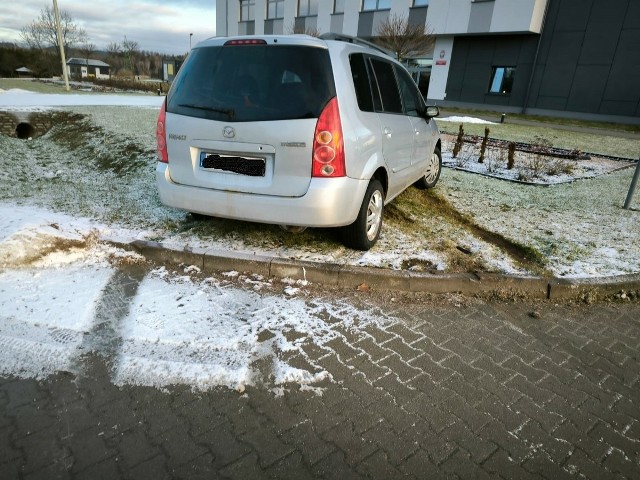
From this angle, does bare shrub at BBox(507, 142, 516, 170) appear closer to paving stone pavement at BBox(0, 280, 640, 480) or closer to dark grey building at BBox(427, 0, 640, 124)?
paving stone pavement at BBox(0, 280, 640, 480)

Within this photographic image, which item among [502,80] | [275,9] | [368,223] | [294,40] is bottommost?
[368,223]

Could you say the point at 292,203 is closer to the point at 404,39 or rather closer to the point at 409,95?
the point at 409,95

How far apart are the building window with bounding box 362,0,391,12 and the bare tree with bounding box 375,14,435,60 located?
525 cm

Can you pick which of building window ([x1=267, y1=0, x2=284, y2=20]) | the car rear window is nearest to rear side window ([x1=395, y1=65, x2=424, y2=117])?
the car rear window

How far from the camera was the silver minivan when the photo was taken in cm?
338

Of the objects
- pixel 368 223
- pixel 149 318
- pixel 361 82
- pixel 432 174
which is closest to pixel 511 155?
pixel 432 174

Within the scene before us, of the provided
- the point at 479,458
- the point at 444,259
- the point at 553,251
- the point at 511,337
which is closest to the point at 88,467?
the point at 479,458

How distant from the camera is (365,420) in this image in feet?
7.28

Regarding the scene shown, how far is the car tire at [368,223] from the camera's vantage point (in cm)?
392

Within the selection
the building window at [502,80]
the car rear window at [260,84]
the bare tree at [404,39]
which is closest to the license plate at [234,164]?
the car rear window at [260,84]

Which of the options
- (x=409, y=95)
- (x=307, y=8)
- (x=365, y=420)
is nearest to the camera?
(x=365, y=420)

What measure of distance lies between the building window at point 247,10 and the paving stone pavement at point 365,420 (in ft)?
145

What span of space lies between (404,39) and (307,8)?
49.7 feet

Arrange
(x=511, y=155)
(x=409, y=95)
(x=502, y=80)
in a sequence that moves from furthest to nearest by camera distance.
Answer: (x=502, y=80)
(x=511, y=155)
(x=409, y=95)
